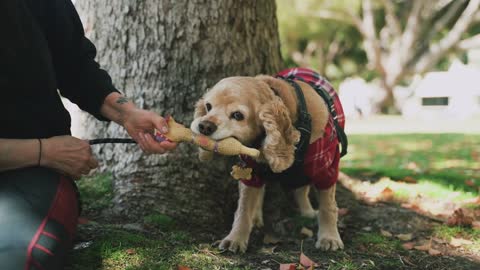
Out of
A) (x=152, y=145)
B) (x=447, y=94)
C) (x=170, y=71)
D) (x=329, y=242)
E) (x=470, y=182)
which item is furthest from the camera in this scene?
(x=447, y=94)

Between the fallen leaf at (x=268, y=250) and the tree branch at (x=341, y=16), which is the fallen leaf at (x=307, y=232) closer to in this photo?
the fallen leaf at (x=268, y=250)

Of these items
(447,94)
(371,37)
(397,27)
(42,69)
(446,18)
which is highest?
(446,18)

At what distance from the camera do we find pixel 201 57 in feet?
10.3

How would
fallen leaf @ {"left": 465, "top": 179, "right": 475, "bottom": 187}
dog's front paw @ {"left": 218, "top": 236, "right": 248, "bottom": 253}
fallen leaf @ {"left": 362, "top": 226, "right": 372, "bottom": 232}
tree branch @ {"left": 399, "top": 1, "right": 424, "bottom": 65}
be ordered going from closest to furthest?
dog's front paw @ {"left": 218, "top": 236, "right": 248, "bottom": 253} → fallen leaf @ {"left": 362, "top": 226, "right": 372, "bottom": 232} → fallen leaf @ {"left": 465, "top": 179, "right": 475, "bottom": 187} → tree branch @ {"left": 399, "top": 1, "right": 424, "bottom": 65}

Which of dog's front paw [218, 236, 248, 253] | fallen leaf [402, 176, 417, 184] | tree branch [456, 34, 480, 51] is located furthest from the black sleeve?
tree branch [456, 34, 480, 51]

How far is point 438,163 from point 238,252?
409cm

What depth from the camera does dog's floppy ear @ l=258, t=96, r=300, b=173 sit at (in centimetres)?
241

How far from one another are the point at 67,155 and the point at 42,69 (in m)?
0.40

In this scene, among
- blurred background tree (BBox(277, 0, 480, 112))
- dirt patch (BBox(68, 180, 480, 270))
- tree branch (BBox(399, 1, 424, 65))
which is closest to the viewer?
dirt patch (BBox(68, 180, 480, 270))

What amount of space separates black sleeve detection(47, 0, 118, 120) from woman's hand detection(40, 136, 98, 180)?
37 centimetres

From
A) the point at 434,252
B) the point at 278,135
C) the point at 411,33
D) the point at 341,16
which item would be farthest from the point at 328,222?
the point at 341,16

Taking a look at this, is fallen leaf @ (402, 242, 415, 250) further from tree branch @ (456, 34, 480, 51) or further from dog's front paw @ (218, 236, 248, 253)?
tree branch @ (456, 34, 480, 51)

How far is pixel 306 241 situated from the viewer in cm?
308

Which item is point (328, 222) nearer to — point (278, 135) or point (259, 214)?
point (259, 214)
